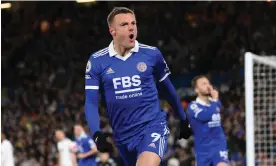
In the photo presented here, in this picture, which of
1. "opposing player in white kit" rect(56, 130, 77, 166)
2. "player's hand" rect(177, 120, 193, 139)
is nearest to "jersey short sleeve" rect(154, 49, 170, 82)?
"player's hand" rect(177, 120, 193, 139)

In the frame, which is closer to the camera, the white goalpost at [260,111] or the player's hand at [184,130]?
the player's hand at [184,130]

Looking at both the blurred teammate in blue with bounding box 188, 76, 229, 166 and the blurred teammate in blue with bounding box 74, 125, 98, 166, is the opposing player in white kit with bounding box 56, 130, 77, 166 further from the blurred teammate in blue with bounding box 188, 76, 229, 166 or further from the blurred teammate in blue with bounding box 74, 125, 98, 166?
the blurred teammate in blue with bounding box 188, 76, 229, 166

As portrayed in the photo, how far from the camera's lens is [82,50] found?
26047mm

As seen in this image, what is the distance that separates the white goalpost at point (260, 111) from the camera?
11.6 metres

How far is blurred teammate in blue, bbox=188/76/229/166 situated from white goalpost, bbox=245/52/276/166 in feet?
1.39

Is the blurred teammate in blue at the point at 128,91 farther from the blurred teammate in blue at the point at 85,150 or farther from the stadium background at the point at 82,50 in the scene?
the stadium background at the point at 82,50

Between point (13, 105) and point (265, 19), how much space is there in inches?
326

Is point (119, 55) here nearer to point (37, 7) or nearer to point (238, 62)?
point (238, 62)

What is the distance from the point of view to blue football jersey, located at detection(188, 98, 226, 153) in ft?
37.6

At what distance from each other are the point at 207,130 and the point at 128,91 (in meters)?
4.54

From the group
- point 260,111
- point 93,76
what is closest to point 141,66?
point 93,76

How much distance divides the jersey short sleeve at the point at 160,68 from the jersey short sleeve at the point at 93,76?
1.81 feet

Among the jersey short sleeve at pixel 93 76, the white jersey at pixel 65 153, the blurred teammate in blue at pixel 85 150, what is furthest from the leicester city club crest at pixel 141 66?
the white jersey at pixel 65 153

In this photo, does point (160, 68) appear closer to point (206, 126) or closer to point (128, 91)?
point (128, 91)
